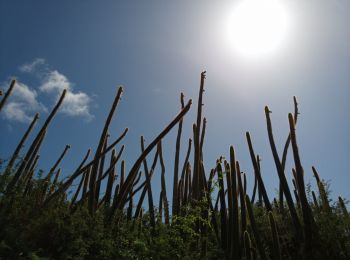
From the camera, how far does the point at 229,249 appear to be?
4.74 metres

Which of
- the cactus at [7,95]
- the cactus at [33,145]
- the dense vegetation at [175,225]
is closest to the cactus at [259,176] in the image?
the dense vegetation at [175,225]

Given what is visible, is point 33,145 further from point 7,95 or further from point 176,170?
point 176,170

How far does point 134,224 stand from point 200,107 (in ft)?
7.38

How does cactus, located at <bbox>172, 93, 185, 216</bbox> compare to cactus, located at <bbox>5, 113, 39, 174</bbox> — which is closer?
cactus, located at <bbox>5, 113, 39, 174</bbox>

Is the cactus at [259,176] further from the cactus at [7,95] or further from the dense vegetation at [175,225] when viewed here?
the cactus at [7,95]

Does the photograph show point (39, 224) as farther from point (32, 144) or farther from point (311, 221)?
point (311, 221)

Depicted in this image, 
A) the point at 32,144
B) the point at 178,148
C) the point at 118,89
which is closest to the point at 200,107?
the point at 178,148

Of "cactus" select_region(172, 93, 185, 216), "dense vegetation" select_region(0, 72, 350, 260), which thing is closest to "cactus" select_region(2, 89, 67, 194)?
"dense vegetation" select_region(0, 72, 350, 260)

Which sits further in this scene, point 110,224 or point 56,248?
point 110,224

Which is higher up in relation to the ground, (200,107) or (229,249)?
(200,107)

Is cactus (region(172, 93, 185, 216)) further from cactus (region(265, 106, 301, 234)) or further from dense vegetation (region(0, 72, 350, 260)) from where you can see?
cactus (region(265, 106, 301, 234))

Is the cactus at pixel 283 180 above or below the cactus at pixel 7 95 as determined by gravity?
below

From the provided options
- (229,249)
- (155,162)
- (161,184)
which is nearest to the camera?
(229,249)

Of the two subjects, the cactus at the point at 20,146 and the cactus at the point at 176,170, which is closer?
the cactus at the point at 20,146
